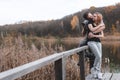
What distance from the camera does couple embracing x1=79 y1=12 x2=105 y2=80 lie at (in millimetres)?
6395

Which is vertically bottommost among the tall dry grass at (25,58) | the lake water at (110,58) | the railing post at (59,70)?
the lake water at (110,58)

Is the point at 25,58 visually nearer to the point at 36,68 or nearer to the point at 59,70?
the point at 59,70

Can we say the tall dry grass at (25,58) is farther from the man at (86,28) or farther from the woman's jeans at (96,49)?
the woman's jeans at (96,49)

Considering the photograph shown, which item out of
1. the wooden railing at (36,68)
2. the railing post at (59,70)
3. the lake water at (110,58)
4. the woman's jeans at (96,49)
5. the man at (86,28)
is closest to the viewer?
the wooden railing at (36,68)

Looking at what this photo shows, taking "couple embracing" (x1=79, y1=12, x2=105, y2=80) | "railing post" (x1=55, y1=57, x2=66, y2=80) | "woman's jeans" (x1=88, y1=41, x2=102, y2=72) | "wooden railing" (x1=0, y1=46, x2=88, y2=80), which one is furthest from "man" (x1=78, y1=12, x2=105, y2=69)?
"railing post" (x1=55, y1=57, x2=66, y2=80)

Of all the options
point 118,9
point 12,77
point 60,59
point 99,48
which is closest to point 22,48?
point 99,48

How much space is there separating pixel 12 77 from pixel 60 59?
1657 mm

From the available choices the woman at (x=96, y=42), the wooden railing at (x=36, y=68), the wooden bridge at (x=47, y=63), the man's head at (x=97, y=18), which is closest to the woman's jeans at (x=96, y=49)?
the woman at (x=96, y=42)

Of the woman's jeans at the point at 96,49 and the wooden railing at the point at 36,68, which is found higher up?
the wooden railing at the point at 36,68

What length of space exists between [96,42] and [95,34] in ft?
0.59

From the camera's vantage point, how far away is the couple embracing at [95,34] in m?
6.39

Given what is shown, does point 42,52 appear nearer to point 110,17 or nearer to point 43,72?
point 43,72

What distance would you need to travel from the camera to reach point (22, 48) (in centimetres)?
755

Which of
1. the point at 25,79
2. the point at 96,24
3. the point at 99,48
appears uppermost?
the point at 96,24
